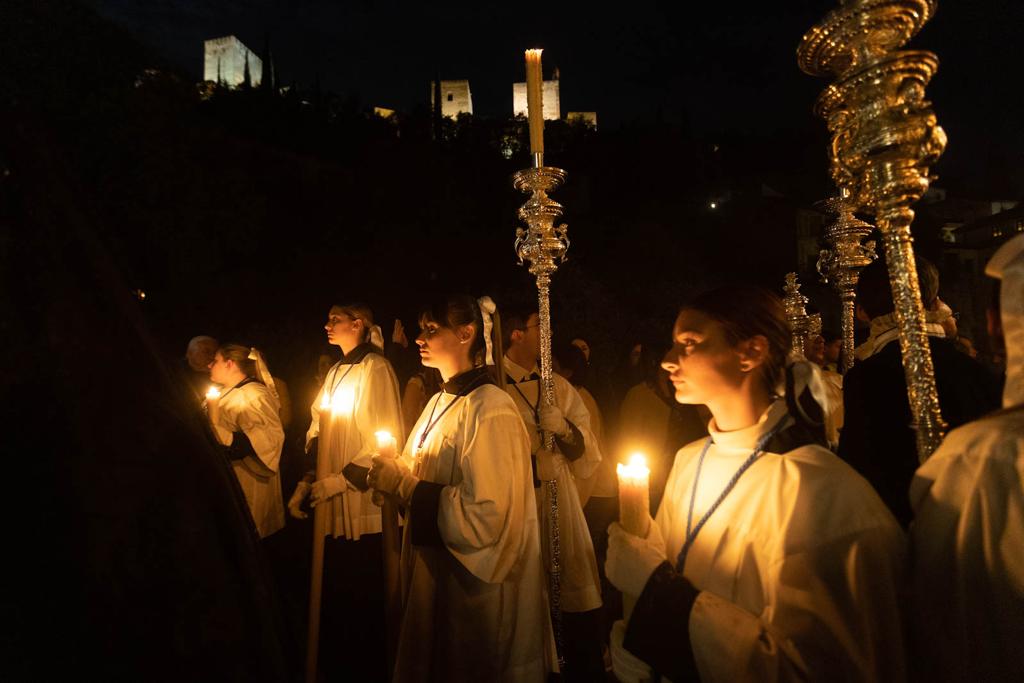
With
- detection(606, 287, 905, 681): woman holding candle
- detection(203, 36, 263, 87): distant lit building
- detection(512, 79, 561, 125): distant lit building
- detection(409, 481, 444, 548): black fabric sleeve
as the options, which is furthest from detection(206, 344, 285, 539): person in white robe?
detection(203, 36, 263, 87): distant lit building

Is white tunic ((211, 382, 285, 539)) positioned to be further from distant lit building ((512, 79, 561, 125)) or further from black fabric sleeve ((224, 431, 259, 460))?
distant lit building ((512, 79, 561, 125))

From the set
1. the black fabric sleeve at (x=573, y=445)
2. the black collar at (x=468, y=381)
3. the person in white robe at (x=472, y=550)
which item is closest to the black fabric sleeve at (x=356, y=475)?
the person in white robe at (x=472, y=550)

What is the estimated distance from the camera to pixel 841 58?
171 cm

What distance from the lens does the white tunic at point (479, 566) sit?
8.45 ft

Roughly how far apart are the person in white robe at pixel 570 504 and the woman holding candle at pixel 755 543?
1.94 metres

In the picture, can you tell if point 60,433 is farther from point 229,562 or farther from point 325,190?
point 325,190

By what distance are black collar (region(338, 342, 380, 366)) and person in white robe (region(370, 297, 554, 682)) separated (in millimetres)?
1949

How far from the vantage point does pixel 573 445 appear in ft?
13.8

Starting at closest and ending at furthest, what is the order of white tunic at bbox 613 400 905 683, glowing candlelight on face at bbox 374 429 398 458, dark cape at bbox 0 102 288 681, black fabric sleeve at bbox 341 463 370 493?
dark cape at bbox 0 102 288 681 < white tunic at bbox 613 400 905 683 < glowing candlelight on face at bbox 374 429 398 458 < black fabric sleeve at bbox 341 463 370 493

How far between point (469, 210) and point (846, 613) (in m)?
32.3

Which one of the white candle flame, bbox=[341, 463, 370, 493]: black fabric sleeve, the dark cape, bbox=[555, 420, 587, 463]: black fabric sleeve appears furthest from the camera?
bbox=[555, 420, 587, 463]: black fabric sleeve

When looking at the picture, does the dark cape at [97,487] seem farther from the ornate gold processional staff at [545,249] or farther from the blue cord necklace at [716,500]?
the ornate gold processional staff at [545,249]

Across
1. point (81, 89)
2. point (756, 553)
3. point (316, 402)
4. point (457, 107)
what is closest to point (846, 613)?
point (756, 553)

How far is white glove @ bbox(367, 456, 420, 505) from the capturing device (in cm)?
270
